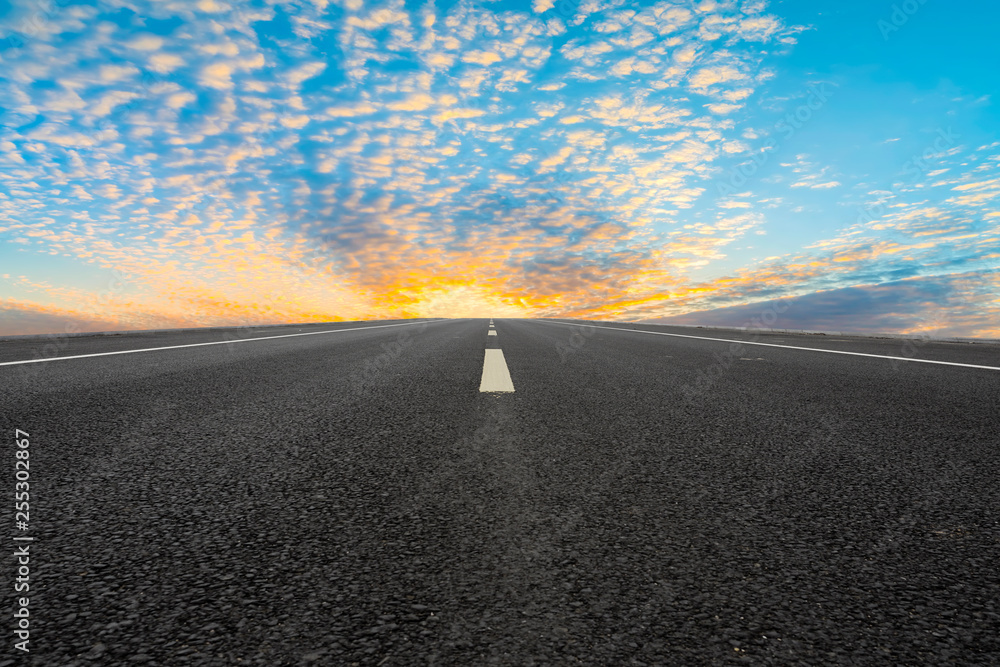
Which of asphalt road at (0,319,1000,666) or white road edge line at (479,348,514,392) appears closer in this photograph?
asphalt road at (0,319,1000,666)

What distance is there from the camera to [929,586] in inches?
53.2

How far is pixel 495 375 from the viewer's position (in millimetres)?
5203

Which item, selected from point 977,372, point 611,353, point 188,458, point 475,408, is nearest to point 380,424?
point 475,408

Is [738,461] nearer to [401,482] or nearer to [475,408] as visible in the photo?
[401,482]

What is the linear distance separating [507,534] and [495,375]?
3.58 meters

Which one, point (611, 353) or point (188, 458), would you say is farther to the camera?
point (611, 353)

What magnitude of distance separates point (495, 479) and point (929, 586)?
1347 millimetres

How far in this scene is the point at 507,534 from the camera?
163 cm

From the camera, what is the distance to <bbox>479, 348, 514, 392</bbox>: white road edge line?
4.48 m

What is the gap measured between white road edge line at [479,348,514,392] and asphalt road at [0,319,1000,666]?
2.91 ft

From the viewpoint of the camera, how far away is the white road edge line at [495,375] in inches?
177

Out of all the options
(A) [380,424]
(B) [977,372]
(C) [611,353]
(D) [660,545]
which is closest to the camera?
(D) [660,545]

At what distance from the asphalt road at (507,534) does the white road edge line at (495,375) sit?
89 centimetres

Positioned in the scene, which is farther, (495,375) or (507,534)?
(495,375)
